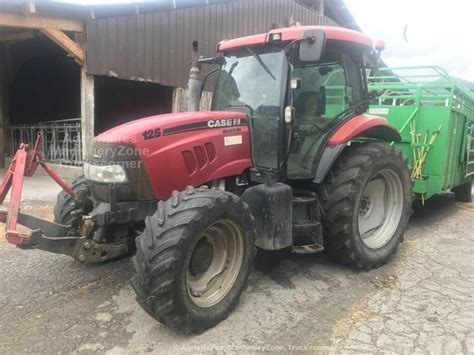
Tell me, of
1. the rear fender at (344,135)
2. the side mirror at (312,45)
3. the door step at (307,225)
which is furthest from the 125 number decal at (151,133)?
the rear fender at (344,135)

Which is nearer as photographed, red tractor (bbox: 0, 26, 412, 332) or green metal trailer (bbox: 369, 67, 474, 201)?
red tractor (bbox: 0, 26, 412, 332)

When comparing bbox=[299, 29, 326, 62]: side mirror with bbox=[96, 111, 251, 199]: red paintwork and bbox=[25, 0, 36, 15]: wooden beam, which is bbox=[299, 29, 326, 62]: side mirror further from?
bbox=[25, 0, 36, 15]: wooden beam

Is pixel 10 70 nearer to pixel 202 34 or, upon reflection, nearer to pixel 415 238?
pixel 202 34

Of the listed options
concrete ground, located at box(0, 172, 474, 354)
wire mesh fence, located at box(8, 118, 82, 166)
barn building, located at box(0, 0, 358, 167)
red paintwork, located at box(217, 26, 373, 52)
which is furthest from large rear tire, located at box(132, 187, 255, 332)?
wire mesh fence, located at box(8, 118, 82, 166)

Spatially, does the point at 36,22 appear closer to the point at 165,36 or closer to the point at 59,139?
the point at 165,36

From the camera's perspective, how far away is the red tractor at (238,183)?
294 centimetres

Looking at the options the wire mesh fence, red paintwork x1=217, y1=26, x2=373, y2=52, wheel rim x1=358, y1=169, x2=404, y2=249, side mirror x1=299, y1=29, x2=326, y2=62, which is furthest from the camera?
the wire mesh fence

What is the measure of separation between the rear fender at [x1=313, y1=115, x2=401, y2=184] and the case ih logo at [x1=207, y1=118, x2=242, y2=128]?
0.87 meters

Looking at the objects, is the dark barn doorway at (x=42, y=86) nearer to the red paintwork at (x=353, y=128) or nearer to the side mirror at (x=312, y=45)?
the red paintwork at (x=353, y=128)

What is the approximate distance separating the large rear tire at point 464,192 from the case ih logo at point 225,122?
18.8 ft

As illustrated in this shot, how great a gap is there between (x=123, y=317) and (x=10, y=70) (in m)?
11.5

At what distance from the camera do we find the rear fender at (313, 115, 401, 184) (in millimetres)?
3965

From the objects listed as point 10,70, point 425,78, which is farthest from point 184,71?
point 425,78

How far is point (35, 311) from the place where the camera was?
3.32 m
